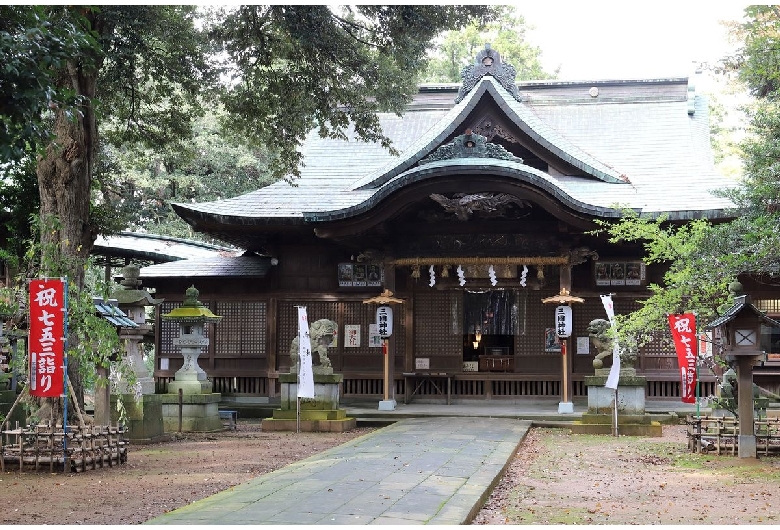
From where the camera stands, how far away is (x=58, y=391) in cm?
999

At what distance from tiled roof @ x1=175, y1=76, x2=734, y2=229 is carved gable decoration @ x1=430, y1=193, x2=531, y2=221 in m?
0.87

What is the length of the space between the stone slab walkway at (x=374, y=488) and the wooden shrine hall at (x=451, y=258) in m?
6.30

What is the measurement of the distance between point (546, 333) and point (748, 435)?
8.12 m

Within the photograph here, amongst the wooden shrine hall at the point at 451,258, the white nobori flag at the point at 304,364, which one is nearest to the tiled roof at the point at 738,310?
the wooden shrine hall at the point at 451,258

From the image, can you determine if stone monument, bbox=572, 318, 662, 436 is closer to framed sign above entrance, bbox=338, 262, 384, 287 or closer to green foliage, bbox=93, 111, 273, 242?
framed sign above entrance, bbox=338, 262, 384, 287

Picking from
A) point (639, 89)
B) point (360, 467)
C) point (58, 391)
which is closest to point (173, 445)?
point (58, 391)

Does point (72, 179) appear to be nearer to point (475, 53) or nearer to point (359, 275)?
point (359, 275)

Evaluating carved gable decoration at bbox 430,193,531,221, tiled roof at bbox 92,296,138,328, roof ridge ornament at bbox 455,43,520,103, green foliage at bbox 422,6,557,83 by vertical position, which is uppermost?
green foliage at bbox 422,6,557,83

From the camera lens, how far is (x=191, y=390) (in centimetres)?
1622

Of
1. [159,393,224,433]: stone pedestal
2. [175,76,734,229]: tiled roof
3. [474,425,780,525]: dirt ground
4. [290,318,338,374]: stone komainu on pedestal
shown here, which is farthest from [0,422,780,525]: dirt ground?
[175,76,734,229]: tiled roof

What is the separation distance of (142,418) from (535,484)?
686 centimetres

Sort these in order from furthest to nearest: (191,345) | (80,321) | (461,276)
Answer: (461,276), (191,345), (80,321)

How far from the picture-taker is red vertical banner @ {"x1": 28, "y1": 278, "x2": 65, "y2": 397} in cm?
1001

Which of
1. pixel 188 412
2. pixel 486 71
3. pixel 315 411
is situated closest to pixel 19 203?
pixel 188 412
